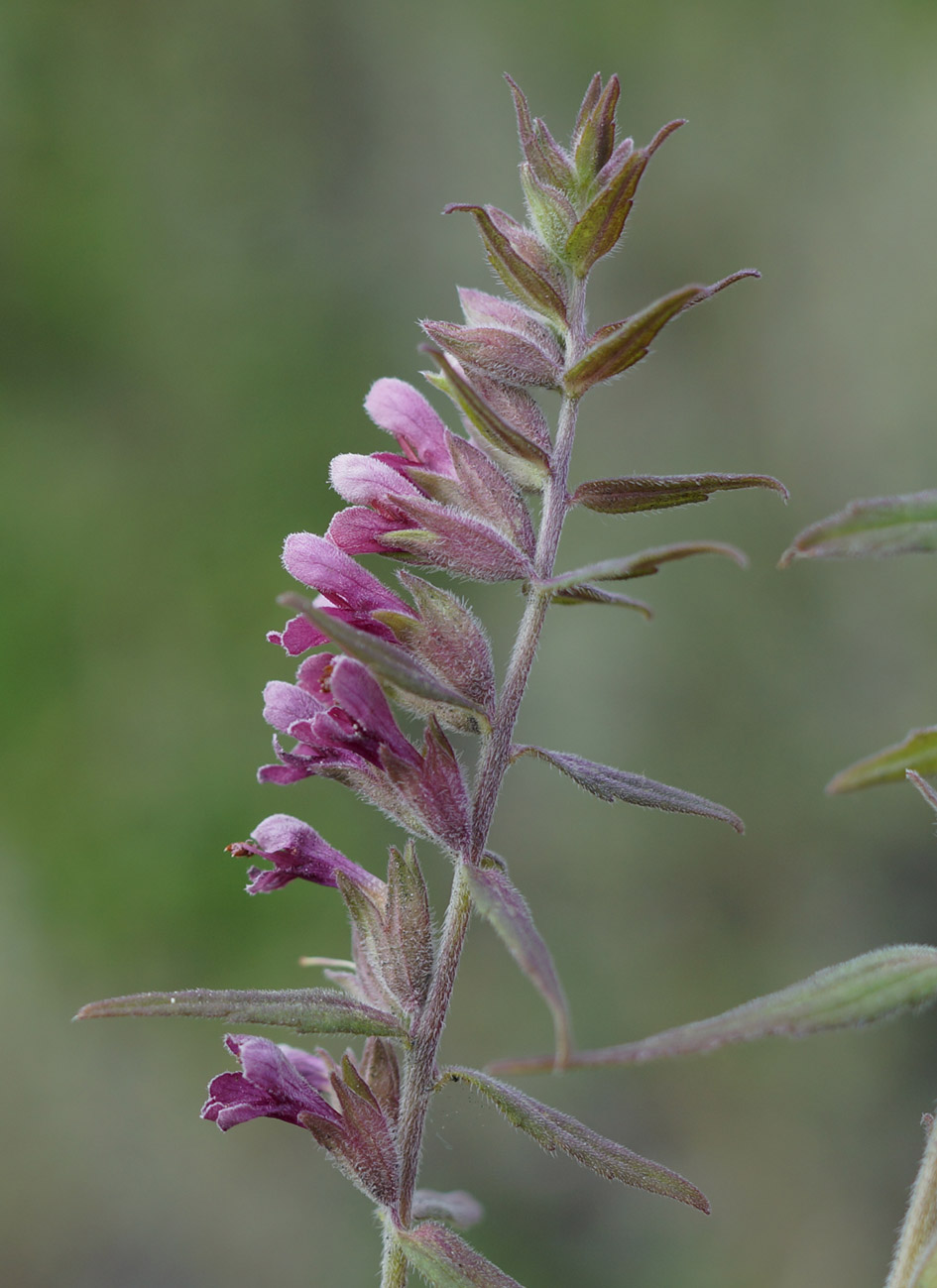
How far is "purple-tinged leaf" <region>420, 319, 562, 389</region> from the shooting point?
1.03 meters

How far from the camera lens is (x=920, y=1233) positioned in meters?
0.70

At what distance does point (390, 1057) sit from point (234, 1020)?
0.81ft

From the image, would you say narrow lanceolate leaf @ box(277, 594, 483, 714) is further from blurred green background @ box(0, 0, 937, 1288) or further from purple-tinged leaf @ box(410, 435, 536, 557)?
blurred green background @ box(0, 0, 937, 1288)

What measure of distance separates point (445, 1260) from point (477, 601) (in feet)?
11.2

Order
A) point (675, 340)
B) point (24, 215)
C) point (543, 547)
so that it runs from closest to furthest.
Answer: point (543, 547), point (24, 215), point (675, 340)

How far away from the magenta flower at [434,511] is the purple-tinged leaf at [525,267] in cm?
15

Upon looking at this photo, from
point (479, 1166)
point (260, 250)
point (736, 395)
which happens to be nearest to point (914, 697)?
point (736, 395)

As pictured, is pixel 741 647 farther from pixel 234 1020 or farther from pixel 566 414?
pixel 234 1020

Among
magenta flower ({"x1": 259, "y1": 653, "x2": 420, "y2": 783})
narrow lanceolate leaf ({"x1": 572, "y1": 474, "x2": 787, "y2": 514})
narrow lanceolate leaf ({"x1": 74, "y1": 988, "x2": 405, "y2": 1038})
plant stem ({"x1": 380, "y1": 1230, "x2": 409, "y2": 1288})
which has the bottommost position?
plant stem ({"x1": 380, "y1": 1230, "x2": 409, "y2": 1288})

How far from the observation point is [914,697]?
4.15m

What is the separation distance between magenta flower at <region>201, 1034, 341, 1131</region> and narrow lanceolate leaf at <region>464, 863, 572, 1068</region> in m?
0.25

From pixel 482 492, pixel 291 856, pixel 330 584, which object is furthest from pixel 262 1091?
pixel 482 492

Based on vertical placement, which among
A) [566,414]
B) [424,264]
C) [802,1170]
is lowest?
[802,1170]

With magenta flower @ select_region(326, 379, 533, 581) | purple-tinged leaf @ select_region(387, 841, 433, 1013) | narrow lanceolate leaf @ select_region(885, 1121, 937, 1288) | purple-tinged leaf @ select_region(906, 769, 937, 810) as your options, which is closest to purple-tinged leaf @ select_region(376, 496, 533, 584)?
magenta flower @ select_region(326, 379, 533, 581)
